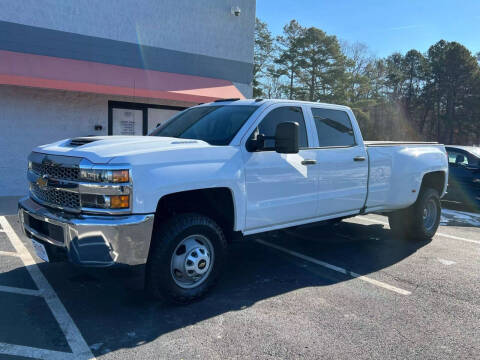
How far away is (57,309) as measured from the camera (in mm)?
3771

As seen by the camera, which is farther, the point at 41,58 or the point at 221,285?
the point at 41,58

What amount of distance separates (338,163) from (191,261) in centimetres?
239

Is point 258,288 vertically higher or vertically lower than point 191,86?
lower

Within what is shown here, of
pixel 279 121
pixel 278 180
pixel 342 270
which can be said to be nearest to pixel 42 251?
pixel 278 180

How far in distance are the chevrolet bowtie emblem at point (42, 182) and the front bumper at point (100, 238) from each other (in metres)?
0.40

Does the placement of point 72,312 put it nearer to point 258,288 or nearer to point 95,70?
point 258,288

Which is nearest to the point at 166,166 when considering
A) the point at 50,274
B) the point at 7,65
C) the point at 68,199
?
the point at 68,199

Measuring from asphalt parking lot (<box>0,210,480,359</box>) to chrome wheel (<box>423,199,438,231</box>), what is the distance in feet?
3.45

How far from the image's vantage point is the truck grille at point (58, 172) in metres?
3.58

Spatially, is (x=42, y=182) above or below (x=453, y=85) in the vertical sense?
below

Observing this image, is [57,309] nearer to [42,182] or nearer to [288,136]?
[42,182]

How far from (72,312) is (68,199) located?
3.41 ft

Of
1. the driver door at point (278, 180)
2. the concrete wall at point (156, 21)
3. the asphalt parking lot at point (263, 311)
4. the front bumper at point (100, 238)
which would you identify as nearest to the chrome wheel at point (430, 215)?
the asphalt parking lot at point (263, 311)

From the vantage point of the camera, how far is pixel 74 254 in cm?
340
